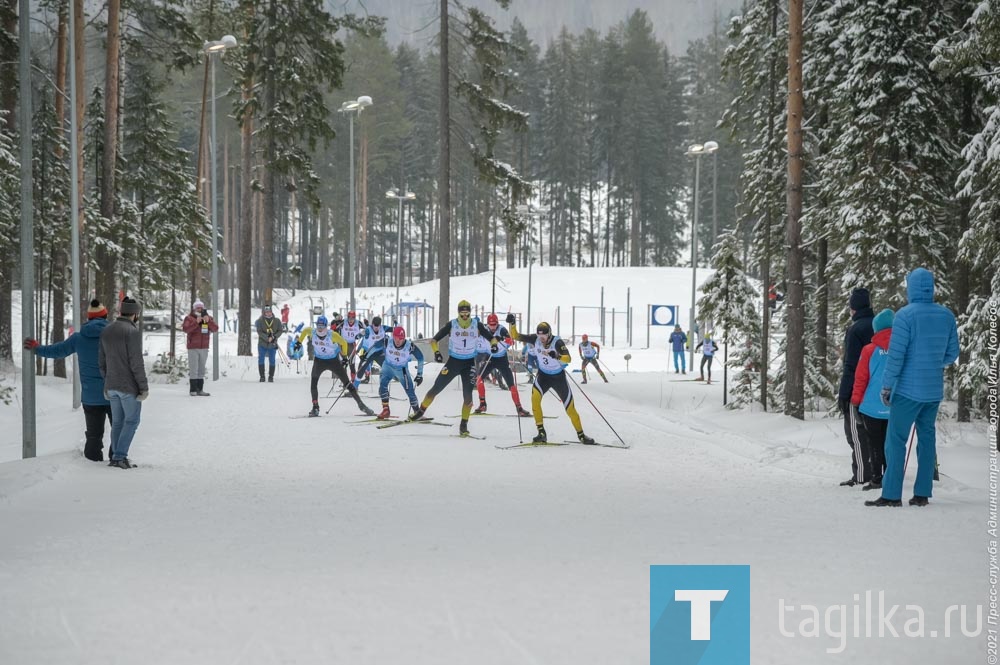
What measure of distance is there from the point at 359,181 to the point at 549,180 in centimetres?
1738

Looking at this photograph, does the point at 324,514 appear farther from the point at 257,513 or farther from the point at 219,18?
the point at 219,18

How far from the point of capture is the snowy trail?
4680mm

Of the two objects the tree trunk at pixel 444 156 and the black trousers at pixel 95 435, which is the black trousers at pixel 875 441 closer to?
the black trousers at pixel 95 435

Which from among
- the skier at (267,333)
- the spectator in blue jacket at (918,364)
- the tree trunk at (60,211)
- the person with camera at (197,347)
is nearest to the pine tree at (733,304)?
the skier at (267,333)

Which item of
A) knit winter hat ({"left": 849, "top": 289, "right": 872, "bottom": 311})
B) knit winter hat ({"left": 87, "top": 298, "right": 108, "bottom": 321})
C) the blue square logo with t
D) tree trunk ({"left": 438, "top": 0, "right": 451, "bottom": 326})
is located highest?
tree trunk ({"left": 438, "top": 0, "right": 451, "bottom": 326})

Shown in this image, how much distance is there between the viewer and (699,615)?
5.23 metres

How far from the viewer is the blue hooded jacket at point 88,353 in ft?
35.6

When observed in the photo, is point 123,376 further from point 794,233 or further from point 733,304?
point 733,304

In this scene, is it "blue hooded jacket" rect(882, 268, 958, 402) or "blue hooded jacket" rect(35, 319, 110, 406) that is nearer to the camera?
"blue hooded jacket" rect(882, 268, 958, 402)

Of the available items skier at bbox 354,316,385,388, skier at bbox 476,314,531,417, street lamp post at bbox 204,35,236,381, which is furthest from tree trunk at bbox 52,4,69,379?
skier at bbox 476,314,531,417

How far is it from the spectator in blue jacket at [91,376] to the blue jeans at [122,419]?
271 mm

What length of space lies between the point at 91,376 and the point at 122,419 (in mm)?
662

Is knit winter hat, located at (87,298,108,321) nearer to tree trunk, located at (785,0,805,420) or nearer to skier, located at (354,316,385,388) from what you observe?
skier, located at (354,316,385,388)

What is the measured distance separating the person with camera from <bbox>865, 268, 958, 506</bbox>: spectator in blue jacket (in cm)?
1663
